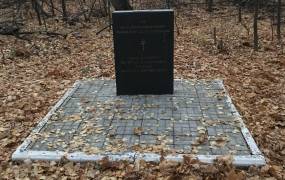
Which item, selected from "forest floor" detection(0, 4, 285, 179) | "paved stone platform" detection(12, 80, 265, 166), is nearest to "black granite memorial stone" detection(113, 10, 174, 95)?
"paved stone platform" detection(12, 80, 265, 166)

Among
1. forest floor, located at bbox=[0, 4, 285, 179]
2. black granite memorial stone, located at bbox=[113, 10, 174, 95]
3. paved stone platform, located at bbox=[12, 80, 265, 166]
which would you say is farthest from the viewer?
black granite memorial stone, located at bbox=[113, 10, 174, 95]

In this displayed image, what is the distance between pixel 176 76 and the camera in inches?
388

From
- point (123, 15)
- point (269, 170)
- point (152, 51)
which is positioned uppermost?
point (123, 15)

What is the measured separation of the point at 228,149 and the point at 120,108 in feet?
7.76

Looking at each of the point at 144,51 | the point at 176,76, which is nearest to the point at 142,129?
the point at 144,51

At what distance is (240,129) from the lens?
629 cm

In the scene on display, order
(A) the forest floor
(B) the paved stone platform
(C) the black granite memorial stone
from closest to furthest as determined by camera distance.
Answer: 1. (A) the forest floor
2. (B) the paved stone platform
3. (C) the black granite memorial stone

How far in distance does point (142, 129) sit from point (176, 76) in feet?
12.3

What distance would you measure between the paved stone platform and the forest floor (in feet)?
0.79

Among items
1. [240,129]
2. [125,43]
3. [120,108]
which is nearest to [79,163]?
[120,108]

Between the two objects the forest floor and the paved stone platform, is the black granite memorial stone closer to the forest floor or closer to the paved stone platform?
the paved stone platform

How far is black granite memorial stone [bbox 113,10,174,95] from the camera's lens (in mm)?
7598

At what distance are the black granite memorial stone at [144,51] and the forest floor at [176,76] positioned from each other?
155 cm

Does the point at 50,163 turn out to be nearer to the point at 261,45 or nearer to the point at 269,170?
the point at 269,170
